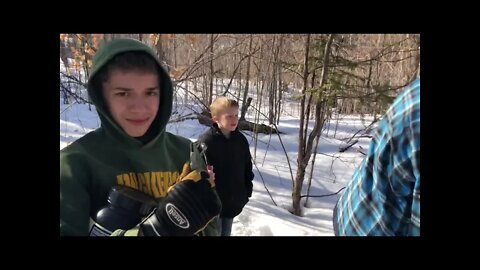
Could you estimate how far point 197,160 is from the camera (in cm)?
141

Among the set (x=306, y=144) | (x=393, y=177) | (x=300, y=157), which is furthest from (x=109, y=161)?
(x=306, y=144)

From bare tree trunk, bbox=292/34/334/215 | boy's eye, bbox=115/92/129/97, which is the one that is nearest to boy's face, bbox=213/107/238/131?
boy's eye, bbox=115/92/129/97

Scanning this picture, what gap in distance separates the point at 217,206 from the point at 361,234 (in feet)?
1.78

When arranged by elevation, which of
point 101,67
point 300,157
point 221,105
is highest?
point 101,67

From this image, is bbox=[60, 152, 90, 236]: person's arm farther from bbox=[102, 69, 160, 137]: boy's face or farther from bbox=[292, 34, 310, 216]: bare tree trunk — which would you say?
bbox=[292, 34, 310, 216]: bare tree trunk

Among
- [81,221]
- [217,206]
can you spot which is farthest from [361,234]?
[81,221]

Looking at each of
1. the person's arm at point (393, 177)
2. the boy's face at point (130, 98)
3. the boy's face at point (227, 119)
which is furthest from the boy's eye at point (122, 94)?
the boy's face at point (227, 119)

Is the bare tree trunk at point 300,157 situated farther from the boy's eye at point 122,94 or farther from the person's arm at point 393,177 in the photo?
the person's arm at point 393,177

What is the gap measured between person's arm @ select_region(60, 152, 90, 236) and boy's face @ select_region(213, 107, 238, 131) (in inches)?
55.7

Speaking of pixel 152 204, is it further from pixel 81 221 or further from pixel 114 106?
pixel 114 106

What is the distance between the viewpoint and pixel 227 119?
8.11 feet

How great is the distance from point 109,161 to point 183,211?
0.36 meters

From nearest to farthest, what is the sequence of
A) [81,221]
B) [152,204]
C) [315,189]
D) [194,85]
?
[81,221] → [152,204] → [315,189] → [194,85]

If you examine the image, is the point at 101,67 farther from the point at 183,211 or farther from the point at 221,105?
the point at 221,105
